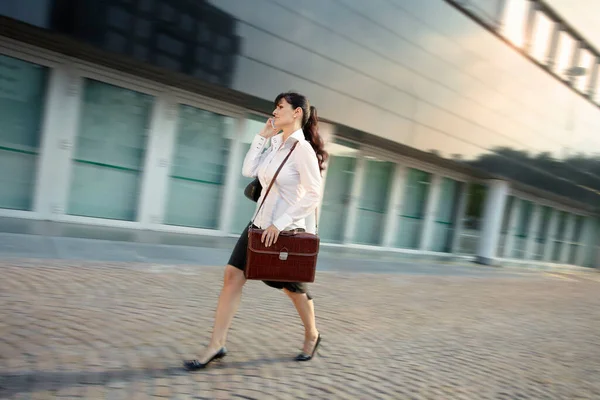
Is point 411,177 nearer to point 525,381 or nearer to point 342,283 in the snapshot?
point 342,283

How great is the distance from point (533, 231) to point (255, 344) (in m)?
20.3

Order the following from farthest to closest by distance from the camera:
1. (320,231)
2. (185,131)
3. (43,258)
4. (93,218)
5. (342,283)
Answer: (320,231)
(185,131)
(93,218)
(342,283)
(43,258)

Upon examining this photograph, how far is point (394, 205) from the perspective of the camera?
1463 centimetres

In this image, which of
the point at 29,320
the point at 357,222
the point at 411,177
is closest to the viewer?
the point at 29,320

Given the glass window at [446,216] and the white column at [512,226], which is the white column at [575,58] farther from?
the glass window at [446,216]

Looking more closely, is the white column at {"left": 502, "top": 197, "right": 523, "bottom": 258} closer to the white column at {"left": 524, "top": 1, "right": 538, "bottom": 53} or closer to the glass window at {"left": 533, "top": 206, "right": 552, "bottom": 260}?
the glass window at {"left": 533, "top": 206, "right": 552, "bottom": 260}

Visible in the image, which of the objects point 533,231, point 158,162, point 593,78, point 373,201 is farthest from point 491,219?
point 158,162

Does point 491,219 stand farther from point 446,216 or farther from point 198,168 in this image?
point 198,168

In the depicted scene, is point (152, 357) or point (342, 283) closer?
point (152, 357)

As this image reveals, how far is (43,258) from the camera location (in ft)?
19.4

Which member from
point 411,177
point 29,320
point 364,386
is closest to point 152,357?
point 29,320

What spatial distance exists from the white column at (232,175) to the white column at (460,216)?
8.97 meters

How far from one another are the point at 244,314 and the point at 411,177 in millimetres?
10784

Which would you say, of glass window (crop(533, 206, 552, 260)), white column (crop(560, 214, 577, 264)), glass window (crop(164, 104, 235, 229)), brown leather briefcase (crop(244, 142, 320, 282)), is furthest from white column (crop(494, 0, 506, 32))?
white column (crop(560, 214, 577, 264))
